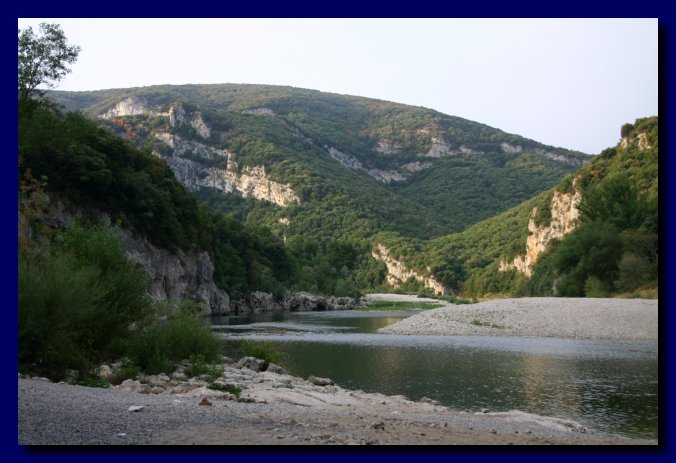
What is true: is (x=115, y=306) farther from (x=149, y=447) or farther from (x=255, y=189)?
(x=255, y=189)

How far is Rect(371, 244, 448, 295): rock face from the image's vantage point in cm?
11738

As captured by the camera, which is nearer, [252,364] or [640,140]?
[252,364]

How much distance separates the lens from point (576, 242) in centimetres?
4753

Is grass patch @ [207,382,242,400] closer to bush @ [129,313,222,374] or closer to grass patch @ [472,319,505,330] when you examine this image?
bush @ [129,313,222,374]

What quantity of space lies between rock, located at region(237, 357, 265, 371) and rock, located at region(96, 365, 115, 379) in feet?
15.7

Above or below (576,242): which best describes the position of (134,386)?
below

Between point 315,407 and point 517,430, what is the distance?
435 centimetres

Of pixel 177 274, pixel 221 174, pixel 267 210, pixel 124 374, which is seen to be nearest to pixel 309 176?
pixel 267 210

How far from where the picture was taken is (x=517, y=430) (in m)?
12.2

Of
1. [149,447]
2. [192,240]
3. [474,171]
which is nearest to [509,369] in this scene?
[149,447]

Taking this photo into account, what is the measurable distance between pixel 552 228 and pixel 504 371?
5638cm

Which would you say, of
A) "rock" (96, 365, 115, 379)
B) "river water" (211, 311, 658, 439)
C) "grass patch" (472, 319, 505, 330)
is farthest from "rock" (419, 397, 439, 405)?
"grass patch" (472, 319, 505, 330)

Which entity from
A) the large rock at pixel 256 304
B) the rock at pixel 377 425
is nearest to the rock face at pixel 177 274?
the large rock at pixel 256 304

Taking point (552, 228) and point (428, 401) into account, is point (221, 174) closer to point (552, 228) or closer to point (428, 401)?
point (552, 228)
